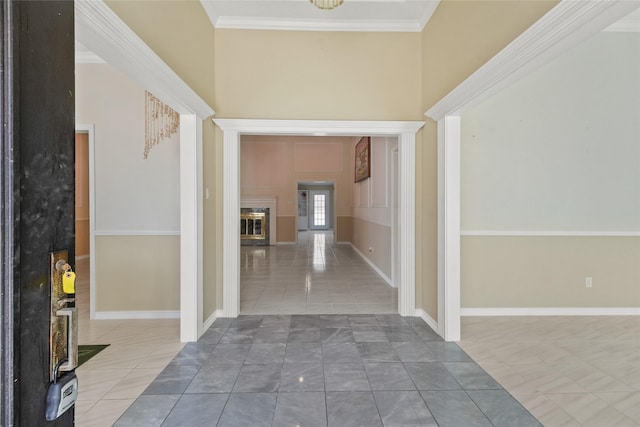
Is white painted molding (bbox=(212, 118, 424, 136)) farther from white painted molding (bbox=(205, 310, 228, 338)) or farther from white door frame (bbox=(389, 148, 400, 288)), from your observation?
white painted molding (bbox=(205, 310, 228, 338))

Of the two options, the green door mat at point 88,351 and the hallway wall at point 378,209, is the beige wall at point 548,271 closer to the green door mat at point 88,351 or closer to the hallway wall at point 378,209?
the hallway wall at point 378,209

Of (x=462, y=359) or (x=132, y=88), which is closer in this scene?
(x=462, y=359)

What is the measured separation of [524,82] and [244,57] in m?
3.24

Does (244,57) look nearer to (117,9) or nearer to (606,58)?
(117,9)

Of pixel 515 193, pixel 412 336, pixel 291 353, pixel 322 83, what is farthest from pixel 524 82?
pixel 291 353

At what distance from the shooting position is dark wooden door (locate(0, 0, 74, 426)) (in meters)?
0.55

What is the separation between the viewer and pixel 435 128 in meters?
3.29

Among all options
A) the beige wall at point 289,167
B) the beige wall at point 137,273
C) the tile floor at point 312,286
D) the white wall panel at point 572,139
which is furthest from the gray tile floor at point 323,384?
the beige wall at point 289,167

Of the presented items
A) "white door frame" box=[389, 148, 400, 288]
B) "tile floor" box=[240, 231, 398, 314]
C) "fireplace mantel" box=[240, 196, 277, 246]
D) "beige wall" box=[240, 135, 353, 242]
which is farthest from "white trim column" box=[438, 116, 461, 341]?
"fireplace mantel" box=[240, 196, 277, 246]

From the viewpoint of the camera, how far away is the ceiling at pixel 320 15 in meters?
3.31

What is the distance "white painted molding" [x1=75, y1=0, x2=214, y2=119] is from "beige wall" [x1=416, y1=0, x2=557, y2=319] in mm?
2390

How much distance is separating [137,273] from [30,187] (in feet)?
11.5

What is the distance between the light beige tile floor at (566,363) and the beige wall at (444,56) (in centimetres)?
67

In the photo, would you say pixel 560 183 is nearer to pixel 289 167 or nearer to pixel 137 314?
pixel 137 314
